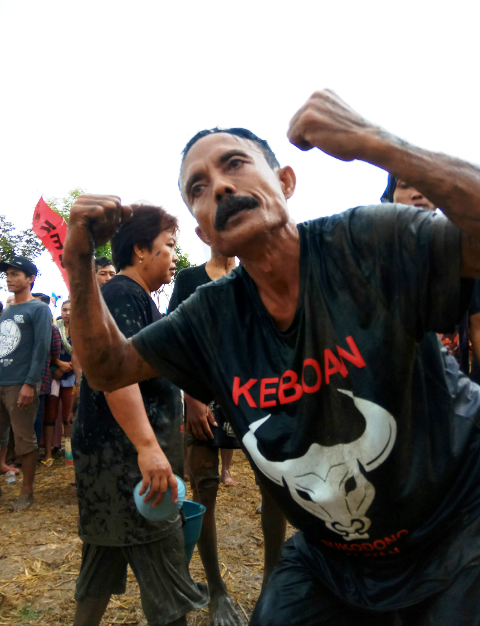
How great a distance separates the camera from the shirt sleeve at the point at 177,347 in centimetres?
179

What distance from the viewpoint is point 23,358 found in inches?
220

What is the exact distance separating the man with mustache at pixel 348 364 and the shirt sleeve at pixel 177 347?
4 centimetres

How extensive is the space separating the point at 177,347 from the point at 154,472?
0.63 metres

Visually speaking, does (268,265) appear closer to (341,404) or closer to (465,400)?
(341,404)

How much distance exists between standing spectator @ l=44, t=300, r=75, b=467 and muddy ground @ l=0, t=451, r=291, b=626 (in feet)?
4.91

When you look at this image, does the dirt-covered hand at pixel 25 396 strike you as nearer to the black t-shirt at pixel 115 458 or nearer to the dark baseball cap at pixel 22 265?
the dark baseball cap at pixel 22 265

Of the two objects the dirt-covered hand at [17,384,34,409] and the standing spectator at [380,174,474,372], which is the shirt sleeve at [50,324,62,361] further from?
the standing spectator at [380,174,474,372]

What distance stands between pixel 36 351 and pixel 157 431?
3741mm

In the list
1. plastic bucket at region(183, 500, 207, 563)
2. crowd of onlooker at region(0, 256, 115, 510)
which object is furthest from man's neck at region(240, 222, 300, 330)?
crowd of onlooker at region(0, 256, 115, 510)

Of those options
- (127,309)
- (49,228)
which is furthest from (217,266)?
(49,228)

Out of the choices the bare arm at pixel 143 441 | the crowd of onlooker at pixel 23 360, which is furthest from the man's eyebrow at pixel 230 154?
the crowd of onlooker at pixel 23 360

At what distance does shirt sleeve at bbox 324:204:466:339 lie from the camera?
4.07 feet

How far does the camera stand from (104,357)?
174 cm

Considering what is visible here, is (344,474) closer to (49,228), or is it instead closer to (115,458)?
(115,458)
